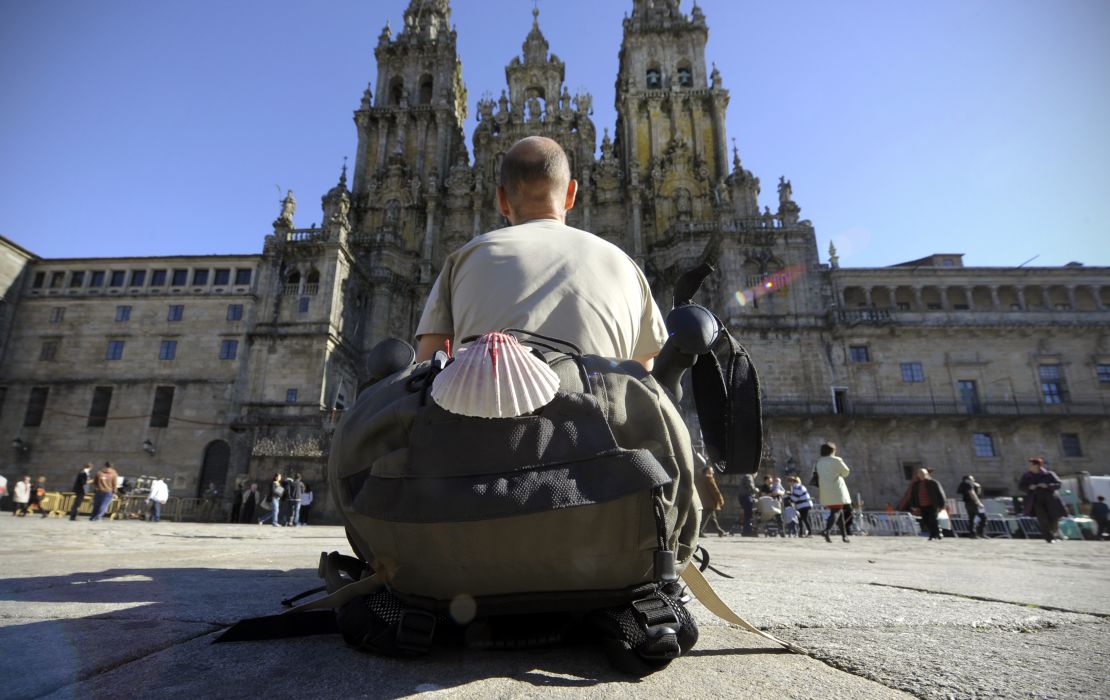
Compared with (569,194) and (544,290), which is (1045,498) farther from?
(544,290)

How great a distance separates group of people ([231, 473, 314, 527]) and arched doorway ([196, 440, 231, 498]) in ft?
15.2

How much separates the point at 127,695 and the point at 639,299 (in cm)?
180

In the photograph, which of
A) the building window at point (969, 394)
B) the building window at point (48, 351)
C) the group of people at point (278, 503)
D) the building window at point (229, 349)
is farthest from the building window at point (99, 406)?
the building window at point (969, 394)

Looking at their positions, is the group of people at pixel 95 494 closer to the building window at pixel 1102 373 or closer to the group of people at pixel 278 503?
the group of people at pixel 278 503

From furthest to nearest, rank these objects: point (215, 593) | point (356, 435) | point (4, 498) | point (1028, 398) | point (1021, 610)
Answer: point (1028, 398)
point (4, 498)
point (215, 593)
point (1021, 610)
point (356, 435)

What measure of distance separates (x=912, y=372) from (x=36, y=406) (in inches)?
1743

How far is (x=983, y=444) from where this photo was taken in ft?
88.1

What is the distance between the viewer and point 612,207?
34844 millimetres

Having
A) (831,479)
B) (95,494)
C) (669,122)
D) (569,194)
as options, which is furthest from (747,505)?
(669,122)

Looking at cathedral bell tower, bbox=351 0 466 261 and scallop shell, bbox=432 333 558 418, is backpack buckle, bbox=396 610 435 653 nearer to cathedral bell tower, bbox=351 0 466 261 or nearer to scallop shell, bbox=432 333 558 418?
scallop shell, bbox=432 333 558 418

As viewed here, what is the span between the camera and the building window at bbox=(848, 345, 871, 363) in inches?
1117

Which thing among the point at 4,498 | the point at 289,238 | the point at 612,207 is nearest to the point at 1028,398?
the point at 612,207

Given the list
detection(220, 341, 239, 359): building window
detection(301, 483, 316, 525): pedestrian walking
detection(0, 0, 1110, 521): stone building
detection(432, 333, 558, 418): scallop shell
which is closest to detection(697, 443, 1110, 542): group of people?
detection(432, 333, 558, 418): scallop shell

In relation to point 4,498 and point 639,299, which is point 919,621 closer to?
point 639,299
